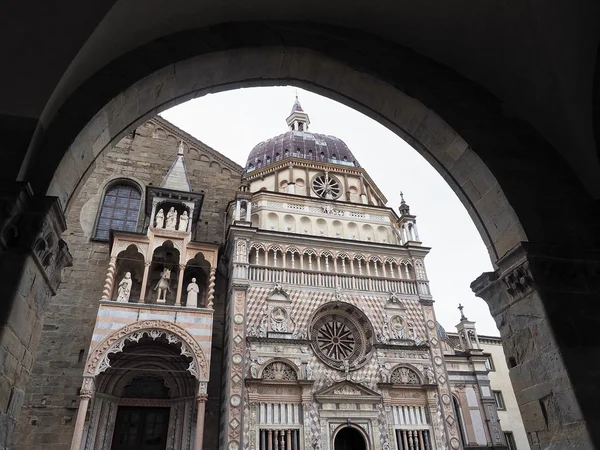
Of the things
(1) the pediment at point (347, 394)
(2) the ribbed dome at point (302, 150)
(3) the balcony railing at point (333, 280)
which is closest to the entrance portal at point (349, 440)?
(1) the pediment at point (347, 394)

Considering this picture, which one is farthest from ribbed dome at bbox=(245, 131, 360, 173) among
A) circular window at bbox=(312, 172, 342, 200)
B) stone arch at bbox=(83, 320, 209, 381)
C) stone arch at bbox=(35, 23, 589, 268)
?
stone arch at bbox=(35, 23, 589, 268)

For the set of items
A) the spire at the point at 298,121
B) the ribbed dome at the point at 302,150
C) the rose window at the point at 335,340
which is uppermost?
the spire at the point at 298,121

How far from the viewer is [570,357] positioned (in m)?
3.27

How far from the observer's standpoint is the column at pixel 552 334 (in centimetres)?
316

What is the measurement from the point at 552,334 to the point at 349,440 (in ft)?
42.5

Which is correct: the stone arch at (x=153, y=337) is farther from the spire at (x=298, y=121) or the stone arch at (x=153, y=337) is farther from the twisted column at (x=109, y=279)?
the spire at (x=298, y=121)

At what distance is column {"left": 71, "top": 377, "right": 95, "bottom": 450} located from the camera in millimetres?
10523

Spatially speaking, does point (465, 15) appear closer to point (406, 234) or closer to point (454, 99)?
point (454, 99)

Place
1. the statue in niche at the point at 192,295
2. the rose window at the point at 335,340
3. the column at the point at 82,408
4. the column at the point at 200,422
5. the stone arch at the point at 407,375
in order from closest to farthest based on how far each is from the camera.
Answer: the column at the point at 82,408
the column at the point at 200,422
the statue in niche at the point at 192,295
the stone arch at the point at 407,375
the rose window at the point at 335,340

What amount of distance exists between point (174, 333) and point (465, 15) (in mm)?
11356

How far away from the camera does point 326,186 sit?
23.2 metres

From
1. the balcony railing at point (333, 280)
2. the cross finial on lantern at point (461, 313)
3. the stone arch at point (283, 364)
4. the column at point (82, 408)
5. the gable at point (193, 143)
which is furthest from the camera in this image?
the cross finial on lantern at point (461, 313)

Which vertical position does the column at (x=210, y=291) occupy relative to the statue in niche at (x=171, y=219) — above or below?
below

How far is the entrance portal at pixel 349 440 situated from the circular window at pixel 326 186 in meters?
12.1
